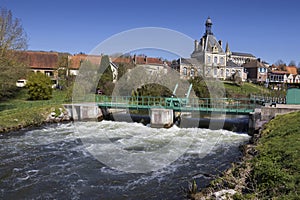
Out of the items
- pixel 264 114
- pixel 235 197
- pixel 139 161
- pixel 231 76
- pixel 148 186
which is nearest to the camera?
pixel 235 197

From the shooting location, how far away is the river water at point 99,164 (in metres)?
9.34

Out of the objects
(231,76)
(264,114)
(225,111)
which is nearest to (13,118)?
(225,111)

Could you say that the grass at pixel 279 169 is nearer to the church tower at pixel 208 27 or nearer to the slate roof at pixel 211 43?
the slate roof at pixel 211 43

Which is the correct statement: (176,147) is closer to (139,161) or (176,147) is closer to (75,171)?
(139,161)

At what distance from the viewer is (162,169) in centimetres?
1164

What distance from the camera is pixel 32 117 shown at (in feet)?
75.9

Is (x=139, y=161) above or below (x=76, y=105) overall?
below

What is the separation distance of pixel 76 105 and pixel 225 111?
15.2 metres

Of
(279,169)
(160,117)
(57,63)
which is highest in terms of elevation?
(57,63)

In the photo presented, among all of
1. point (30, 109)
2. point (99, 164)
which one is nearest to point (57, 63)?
point (30, 109)

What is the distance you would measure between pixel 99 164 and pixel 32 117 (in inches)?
532

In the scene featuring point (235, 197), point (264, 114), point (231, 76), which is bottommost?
point (235, 197)

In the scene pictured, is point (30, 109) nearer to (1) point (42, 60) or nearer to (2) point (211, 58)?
(1) point (42, 60)

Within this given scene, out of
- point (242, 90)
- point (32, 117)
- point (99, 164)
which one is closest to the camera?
point (99, 164)
